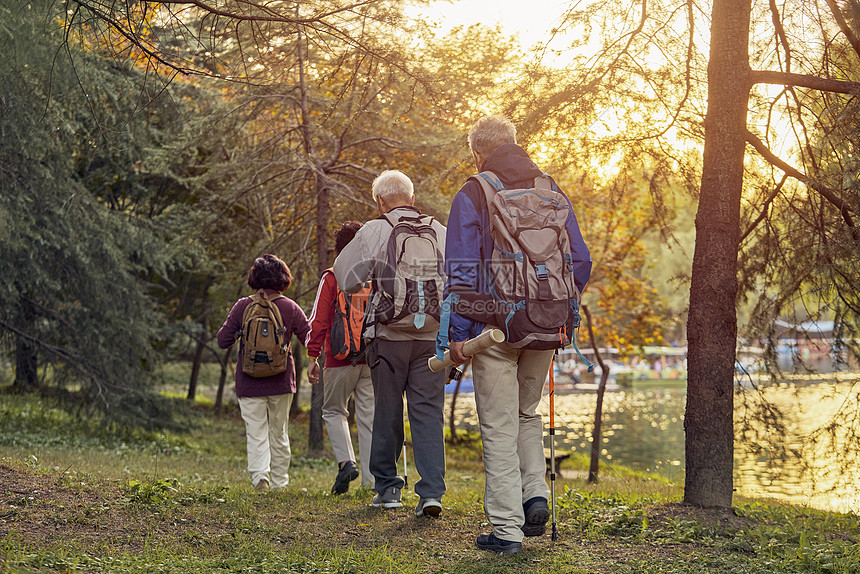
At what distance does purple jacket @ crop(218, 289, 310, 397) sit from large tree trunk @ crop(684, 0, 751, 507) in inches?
123

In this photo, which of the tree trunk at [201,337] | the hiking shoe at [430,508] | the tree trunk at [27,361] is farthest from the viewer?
the tree trunk at [201,337]

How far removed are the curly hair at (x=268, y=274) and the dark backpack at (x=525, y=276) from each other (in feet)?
9.25

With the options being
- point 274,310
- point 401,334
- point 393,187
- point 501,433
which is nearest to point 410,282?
Answer: point 401,334

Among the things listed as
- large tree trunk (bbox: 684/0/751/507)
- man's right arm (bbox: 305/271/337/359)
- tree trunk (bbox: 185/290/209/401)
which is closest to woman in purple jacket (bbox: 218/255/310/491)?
man's right arm (bbox: 305/271/337/359)

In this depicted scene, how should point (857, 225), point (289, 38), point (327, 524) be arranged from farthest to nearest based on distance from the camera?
point (289, 38) → point (857, 225) → point (327, 524)

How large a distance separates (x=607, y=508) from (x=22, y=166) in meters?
8.15

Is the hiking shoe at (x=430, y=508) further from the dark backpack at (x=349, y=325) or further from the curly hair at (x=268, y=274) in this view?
the curly hair at (x=268, y=274)

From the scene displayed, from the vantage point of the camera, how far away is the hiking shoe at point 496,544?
4.03 metres

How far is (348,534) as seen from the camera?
4.45 m

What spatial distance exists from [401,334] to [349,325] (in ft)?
2.68

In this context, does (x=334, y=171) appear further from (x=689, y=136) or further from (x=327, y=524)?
(x=327, y=524)

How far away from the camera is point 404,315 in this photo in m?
4.93

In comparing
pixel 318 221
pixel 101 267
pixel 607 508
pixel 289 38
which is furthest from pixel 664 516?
pixel 101 267

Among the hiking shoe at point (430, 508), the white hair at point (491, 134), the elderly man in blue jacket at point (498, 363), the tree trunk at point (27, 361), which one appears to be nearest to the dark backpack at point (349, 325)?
the hiking shoe at point (430, 508)
